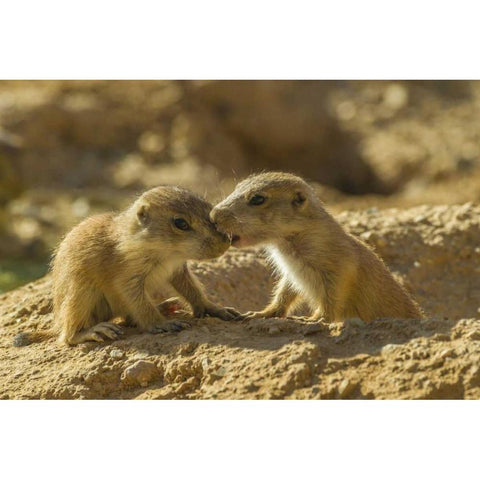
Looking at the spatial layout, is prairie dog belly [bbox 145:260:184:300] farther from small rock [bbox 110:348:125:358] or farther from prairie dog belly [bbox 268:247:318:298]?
prairie dog belly [bbox 268:247:318:298]

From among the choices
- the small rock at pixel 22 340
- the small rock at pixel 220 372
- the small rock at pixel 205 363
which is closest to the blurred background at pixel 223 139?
the small rock at pixel 22 340

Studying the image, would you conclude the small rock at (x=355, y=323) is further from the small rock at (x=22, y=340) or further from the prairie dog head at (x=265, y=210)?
the small rock at (x=22, y=340)

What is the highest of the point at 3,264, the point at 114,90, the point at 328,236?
the point at 114,90

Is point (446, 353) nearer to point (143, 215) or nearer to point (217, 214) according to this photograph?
point (217, 214)

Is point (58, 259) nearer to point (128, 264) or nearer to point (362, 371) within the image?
point (128, 264)

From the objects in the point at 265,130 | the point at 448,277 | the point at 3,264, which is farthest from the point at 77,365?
the point at 265,130
